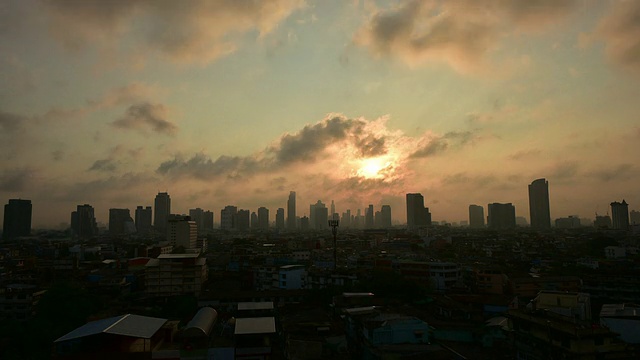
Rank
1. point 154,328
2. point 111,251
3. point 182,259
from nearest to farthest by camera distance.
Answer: point 154,328 < point 182,259 < point 111,251

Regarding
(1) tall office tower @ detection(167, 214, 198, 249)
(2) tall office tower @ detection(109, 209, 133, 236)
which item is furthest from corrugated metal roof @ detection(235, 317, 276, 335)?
(2) tall office tower @ detection(109, 209, 133, 236)

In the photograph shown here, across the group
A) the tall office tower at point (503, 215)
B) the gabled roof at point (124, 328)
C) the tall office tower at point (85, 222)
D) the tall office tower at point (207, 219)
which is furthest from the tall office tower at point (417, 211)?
the gabled roof at point (124, 328)

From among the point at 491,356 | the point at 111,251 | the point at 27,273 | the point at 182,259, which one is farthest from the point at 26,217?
the point at 491,356

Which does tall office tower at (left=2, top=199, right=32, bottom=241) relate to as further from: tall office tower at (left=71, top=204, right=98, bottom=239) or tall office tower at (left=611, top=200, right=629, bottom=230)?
tall office tower at (left=611, top=200, right=629, bottom=230)

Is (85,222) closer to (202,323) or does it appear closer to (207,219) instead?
(207,219)

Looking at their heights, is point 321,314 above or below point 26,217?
below

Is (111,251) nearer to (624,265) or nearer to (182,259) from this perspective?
(182,259)

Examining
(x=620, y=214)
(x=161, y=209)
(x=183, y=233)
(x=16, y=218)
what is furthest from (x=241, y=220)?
(x=620, y=214)
